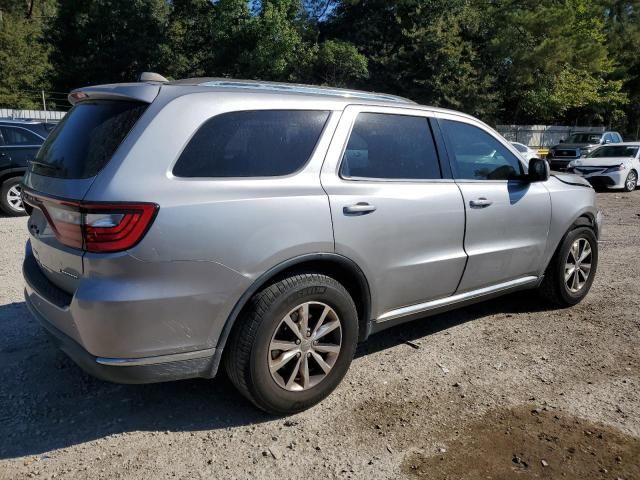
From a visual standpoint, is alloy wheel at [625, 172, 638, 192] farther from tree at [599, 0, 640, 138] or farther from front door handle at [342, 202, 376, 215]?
tree at [599, 0, 640, 138]

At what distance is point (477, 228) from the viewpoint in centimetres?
402

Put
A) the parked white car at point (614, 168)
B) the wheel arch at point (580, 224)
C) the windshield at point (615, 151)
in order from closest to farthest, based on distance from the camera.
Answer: the wheel arch at point (580, 224) → the parked white car at point (614, 168) → the windshield at point (615, 151)

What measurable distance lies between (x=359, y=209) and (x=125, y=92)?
143 cm

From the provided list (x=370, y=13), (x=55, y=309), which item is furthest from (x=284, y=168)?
(x=370, y=13)

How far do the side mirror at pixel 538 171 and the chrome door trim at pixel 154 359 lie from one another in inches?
114

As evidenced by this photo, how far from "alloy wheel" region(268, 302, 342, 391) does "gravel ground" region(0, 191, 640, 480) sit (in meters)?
0.25

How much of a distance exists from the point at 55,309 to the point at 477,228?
110 inches

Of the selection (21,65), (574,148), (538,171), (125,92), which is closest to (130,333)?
(125,92)

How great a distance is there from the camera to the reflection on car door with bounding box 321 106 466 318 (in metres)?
3.28

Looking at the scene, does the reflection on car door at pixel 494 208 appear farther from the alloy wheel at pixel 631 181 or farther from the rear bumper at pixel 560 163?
the rear bumper at pixel 560 163

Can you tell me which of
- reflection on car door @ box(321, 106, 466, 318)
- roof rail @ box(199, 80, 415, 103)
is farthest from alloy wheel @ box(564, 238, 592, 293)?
roof rail @ box(199, 80, 415, 103)

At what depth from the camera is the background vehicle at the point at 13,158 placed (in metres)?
9.49

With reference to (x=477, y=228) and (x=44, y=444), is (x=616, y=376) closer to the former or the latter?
(x=477, y=228)

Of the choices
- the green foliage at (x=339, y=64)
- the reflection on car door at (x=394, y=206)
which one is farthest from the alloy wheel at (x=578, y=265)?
the green foliage at (x=339, y=64)
